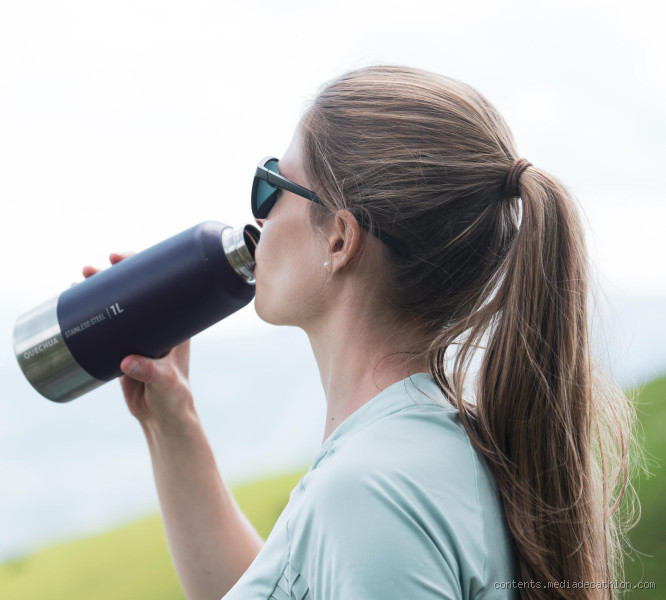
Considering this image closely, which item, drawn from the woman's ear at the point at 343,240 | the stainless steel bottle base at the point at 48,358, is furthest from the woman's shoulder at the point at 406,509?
the stainless steel bottle base at the point at 48,358

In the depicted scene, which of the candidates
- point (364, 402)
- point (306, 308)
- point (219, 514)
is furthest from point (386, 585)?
point (219, 514)

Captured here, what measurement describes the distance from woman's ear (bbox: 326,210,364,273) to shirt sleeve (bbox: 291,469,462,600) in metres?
0.27

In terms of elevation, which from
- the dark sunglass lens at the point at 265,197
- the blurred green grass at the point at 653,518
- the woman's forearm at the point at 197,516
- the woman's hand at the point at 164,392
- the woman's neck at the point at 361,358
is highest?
the dark sunglass lens at the point at 265,197

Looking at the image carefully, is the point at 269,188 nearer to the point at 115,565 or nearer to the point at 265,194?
the point at 265,194

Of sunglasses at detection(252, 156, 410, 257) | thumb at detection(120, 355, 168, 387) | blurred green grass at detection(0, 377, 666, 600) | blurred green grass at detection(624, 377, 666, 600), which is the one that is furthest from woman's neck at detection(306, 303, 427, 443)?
blurred green grass at detection(0, 377, 666, 600)

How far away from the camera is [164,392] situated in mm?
1124

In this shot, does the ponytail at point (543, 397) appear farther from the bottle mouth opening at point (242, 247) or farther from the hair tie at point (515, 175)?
the bottle mouth opening at point (242, 247)

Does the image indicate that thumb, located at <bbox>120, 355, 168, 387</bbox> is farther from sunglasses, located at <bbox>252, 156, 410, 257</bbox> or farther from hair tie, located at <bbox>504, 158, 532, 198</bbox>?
hair tie, located at <bbox>504, 158, 532, 198</bbox>

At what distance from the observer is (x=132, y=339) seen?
3.19 ft

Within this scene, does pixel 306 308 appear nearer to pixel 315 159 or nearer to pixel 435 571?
pixel 315 159

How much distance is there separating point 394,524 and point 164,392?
63 cm

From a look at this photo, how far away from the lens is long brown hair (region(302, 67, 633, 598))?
28.2 inches

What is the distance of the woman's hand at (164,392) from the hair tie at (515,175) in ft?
1.89

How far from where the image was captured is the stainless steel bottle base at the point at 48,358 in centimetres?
99
